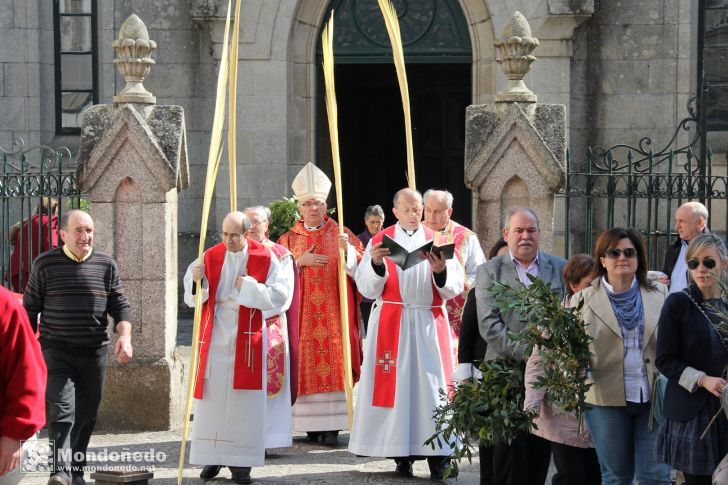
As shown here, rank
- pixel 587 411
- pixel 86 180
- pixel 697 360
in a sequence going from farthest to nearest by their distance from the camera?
pixel 86 180 < pixel 587 411 < pixel 697 360

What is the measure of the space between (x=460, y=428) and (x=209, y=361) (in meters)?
2.35

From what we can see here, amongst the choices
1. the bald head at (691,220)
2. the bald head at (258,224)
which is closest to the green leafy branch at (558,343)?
the bald head at (691,220)

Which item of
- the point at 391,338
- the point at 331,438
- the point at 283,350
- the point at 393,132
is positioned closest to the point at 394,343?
the point at 391,338

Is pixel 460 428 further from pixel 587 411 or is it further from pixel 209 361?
pixel 209 361

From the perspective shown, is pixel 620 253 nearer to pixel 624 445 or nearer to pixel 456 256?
pixel 624 445

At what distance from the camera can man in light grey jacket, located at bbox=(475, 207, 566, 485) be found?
7613 millimetres

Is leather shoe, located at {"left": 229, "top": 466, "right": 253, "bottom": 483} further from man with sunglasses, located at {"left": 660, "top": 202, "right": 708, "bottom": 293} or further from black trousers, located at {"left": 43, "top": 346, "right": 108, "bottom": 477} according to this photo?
man with sunglasses, located at {"left": 660, "top": 202, "right": 708, "bottom": 293}

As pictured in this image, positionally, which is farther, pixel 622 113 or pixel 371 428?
pixel 622 113

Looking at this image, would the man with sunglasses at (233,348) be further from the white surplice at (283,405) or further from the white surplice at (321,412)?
the white surplice at (321,412)

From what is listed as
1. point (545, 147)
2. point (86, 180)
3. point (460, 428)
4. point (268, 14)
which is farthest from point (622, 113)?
point (460, 428)

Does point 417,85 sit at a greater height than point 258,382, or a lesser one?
greater

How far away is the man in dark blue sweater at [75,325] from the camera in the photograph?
8.68 meters

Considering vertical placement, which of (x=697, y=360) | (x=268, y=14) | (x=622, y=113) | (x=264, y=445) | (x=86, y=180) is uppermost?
(x=268, y=14)

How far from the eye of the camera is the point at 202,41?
51.3 feet
